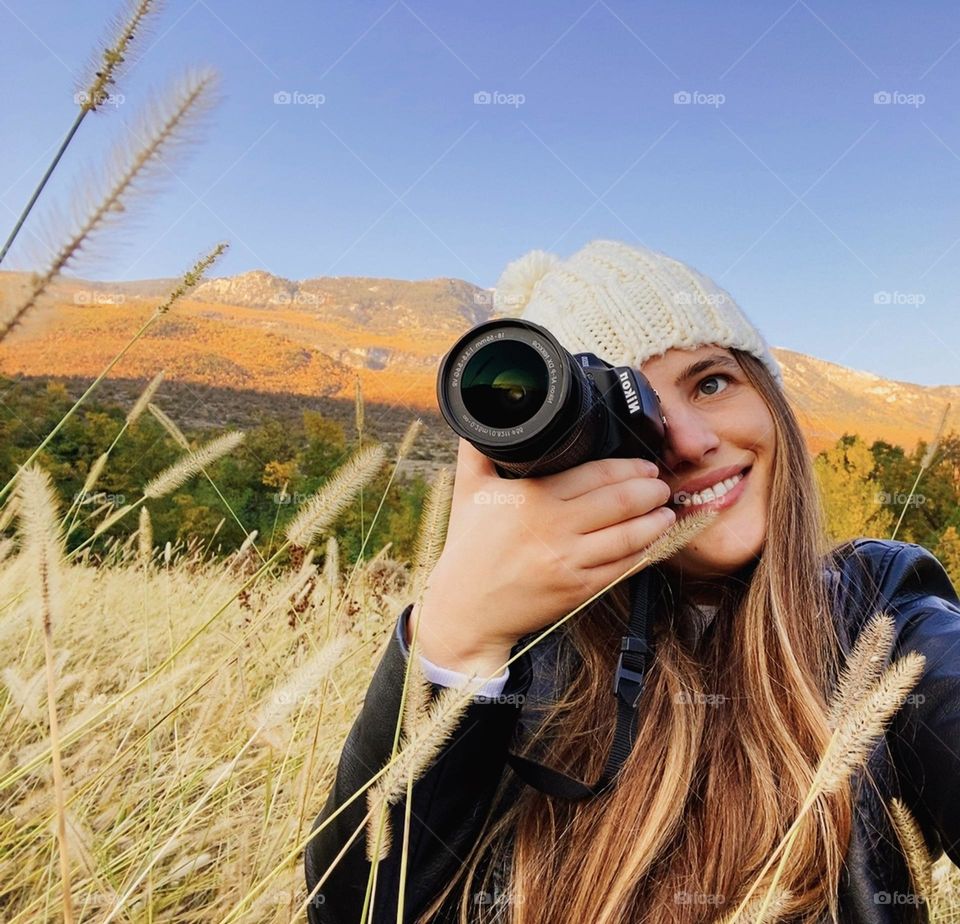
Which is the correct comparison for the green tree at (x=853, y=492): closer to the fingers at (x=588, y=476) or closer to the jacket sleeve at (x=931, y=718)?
the jacket sleeve at (x=931, y=718)

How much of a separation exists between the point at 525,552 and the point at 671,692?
43 cm

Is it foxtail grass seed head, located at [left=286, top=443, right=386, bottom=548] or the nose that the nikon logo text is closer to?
the nose

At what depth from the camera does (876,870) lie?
1.20 m

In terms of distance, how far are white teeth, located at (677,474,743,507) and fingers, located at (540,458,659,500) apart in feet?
1.00

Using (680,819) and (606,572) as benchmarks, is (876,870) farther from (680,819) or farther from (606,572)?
(606,572)

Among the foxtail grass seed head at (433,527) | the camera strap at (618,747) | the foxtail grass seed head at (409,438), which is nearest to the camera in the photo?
the foxtail grass seed head at (433,527)

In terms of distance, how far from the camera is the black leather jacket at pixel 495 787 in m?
1.13

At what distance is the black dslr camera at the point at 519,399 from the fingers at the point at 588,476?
0.01 meters

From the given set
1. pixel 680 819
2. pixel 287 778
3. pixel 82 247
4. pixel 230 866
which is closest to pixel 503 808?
pixel 680 819

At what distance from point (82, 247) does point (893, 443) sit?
1568 centimetres

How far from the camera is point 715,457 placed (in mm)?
1426

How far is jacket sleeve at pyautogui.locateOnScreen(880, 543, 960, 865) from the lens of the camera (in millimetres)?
1143

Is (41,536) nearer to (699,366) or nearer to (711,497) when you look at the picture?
(711,497)

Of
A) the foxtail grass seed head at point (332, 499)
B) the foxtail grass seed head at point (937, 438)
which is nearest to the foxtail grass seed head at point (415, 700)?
the foxtail grass seed head at point (332, 499)
